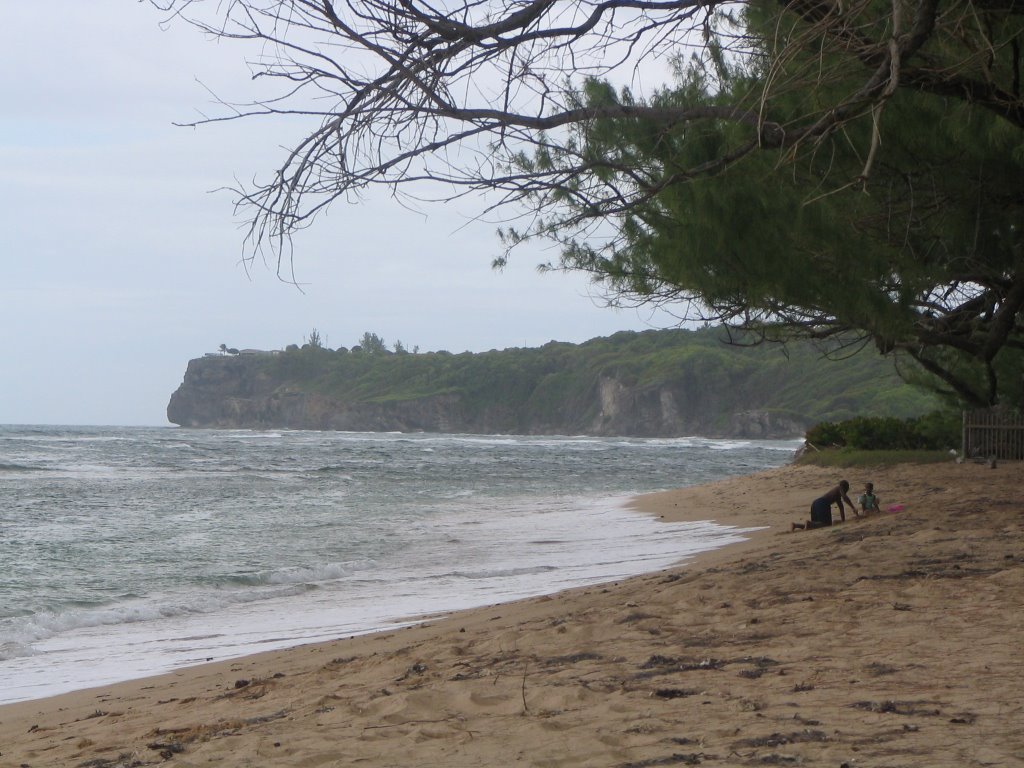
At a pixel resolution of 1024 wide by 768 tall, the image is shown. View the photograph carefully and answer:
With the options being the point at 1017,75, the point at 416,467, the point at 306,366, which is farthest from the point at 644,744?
the point at 306,366

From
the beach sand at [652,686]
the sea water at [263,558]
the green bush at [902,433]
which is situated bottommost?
the sea water at [263,558]

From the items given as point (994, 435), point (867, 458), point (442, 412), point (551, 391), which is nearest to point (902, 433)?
point (867, 458)

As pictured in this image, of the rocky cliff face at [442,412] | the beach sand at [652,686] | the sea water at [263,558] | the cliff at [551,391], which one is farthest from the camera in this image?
the rocky cliff face at [442,412]

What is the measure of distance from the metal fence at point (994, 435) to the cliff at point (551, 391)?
51.8 metres

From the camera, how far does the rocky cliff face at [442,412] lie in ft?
304

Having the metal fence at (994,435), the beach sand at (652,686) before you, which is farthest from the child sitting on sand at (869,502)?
the metal fence at (994,435)

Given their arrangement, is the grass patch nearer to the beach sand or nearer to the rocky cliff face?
the beach sand

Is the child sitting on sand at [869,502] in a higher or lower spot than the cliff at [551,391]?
lower

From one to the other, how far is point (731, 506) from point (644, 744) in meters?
14.4

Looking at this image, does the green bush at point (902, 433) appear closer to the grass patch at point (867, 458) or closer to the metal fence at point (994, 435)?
the grass patch at point (867, 458)

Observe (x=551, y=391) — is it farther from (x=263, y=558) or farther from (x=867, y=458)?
(x=263, y=558)

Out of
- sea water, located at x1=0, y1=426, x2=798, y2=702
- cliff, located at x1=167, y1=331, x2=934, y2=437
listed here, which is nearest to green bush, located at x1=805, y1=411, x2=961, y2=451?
sea water, located at x1=0, y1=426, x2=798, y2=702

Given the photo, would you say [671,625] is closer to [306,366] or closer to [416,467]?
[416,467]

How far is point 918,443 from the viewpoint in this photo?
67.9ft
